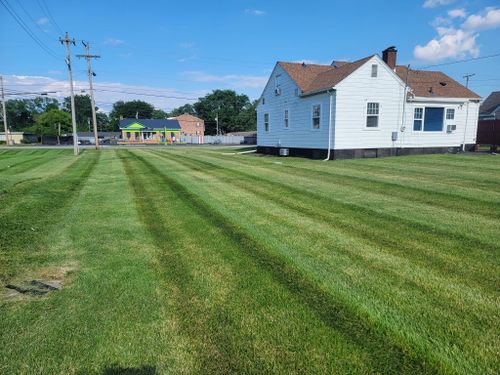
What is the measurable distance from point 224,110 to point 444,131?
86967 mm

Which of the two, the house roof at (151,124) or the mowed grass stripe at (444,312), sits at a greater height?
the house roof at (151,124)

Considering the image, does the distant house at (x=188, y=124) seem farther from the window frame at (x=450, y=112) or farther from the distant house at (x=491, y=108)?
the window frame at (x=450, y=112)

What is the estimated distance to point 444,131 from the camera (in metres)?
19.6

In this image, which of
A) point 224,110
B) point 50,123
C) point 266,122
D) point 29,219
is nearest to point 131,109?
point 224,110

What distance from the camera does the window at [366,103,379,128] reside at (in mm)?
17438

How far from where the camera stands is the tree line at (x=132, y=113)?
3140 inches

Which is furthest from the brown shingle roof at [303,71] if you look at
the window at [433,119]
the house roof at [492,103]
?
the house roof at [492,103]

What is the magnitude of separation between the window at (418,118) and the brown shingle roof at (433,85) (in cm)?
90

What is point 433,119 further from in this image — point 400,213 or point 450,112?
point 400,213

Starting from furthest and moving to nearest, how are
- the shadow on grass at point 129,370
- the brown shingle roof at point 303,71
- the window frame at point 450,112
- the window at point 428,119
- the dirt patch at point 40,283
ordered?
the brown shingle roof at point 303,71 → the window frame at point 450,112 → the window at point 428,119 → the dirt patch at point 40,283 → the shadow on grass at point 129,370

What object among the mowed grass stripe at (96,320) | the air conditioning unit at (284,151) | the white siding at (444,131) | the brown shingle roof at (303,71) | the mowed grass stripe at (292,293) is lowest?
the mowed grass stripe at (96,320)

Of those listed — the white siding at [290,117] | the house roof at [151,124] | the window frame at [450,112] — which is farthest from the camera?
the house roof at [151,124]

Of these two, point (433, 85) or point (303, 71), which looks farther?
point (303, 71)

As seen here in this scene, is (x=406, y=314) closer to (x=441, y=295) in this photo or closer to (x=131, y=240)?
(x=441, y=295)
